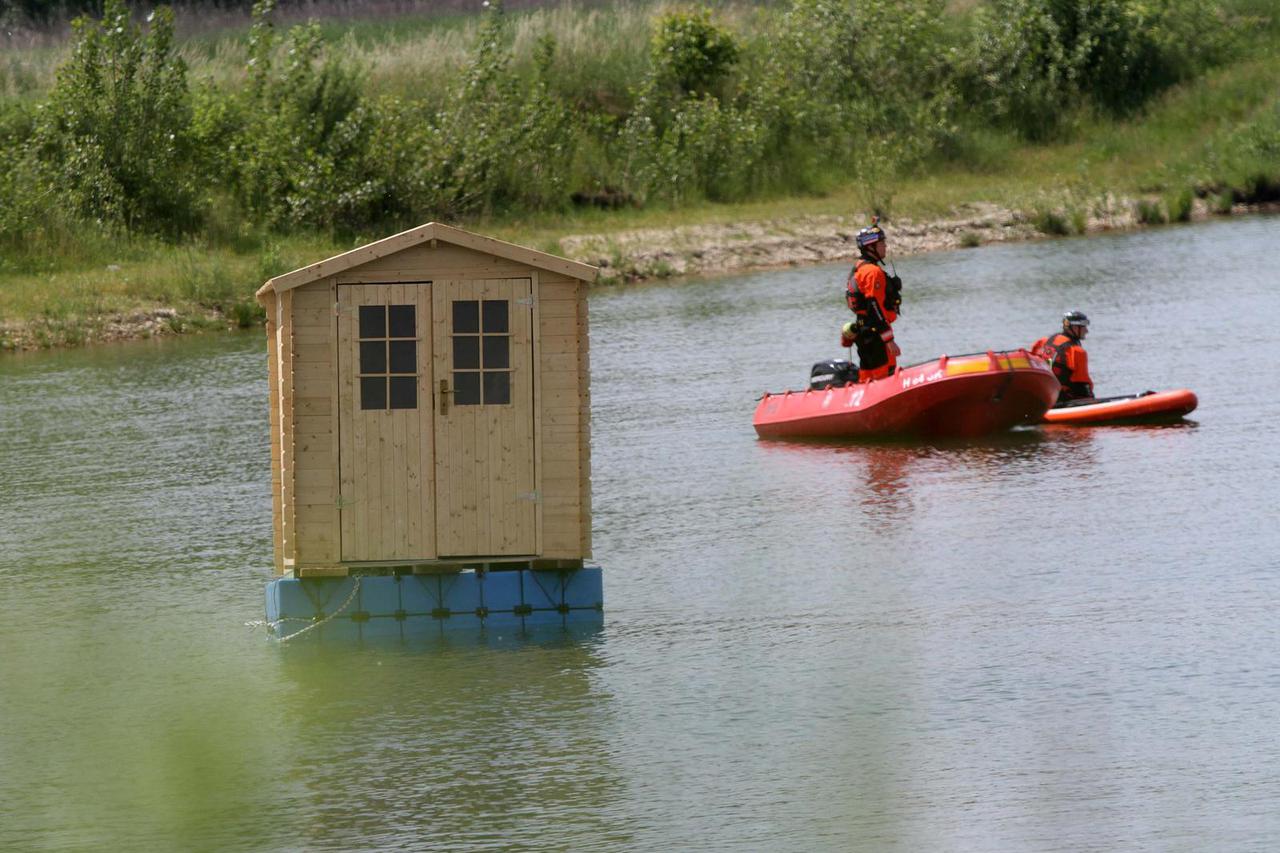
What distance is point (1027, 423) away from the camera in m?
20.5

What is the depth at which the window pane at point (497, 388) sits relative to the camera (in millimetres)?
12719

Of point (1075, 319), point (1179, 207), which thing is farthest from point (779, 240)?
point (1075, 319)

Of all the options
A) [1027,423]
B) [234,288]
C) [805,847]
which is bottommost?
[805,847]

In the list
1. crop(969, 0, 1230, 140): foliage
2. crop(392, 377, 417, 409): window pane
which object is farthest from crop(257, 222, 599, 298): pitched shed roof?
crop(969, 0, 1230, 140): foliage

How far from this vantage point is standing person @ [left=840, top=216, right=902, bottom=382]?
19.9 m

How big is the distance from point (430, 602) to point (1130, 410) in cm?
931

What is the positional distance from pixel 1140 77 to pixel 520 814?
41.5 metres

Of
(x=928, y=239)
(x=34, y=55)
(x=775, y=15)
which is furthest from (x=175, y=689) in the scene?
(x=775, y=15)

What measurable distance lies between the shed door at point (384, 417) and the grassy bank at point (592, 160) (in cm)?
1829

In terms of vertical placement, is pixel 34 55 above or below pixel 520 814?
above

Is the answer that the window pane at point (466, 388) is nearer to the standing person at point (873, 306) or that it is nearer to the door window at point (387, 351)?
the door window at point (387, 351)

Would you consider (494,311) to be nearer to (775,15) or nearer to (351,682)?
(351,682)

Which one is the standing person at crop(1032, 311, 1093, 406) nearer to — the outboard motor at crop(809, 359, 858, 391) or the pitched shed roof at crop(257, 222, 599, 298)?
the outboard motor at crop(809, 359, 858, 391)

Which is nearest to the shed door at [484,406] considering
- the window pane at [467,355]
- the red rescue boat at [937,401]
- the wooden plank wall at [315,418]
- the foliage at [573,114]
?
the window pane at [467,355]
